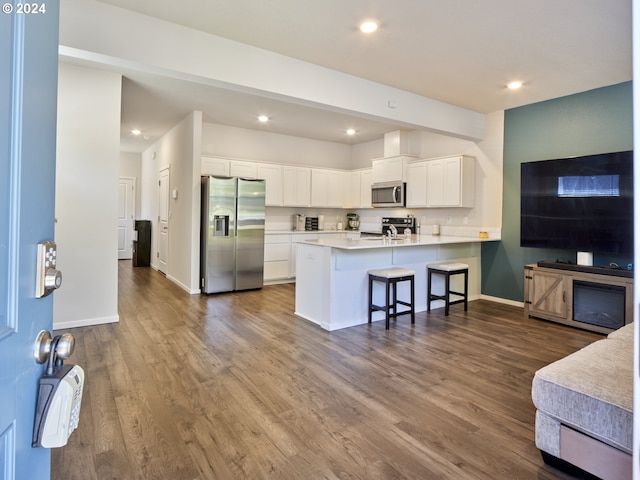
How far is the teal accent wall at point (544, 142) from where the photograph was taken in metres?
4.27

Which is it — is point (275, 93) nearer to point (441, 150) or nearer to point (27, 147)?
point (27, 147)

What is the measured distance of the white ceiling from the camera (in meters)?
2.82

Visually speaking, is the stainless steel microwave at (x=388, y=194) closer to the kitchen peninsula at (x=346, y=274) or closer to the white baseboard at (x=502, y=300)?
the kitchen peninsula at (x=346, y=274)

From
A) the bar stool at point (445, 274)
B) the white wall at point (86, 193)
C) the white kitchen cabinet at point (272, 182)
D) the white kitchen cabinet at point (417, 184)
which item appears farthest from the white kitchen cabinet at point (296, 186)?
the white wall at point (86, 193)

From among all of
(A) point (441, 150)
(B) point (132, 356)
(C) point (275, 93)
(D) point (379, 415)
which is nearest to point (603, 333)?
(D) point (379, 415)

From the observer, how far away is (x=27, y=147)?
0.69 meters

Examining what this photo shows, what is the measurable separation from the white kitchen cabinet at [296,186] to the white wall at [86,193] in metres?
3.30

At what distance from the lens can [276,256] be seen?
6.70 m

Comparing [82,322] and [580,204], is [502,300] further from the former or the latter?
[82,322]

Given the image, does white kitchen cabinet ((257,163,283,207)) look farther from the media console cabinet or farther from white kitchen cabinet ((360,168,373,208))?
the media console cabinet

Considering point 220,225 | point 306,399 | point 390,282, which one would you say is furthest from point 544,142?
point 220,225

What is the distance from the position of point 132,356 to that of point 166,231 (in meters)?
4.37

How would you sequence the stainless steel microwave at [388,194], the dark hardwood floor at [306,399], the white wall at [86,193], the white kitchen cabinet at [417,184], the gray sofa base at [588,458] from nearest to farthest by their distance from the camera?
the gray sofa base at [588,458]
the dark hardwood floor at [306,399]
the white wall at [86,193]
the white kitchen cabinet at [417,184]
the stainless steel microwave at [388,194]

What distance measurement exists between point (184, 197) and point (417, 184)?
12.5 feet
